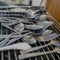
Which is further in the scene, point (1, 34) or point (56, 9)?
point (56, 9)

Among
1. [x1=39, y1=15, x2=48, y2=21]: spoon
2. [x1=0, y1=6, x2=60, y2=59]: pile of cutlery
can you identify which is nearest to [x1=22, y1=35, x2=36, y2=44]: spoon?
[x1=0, y1=6, x2=60, y2=59]: pile of cutlery

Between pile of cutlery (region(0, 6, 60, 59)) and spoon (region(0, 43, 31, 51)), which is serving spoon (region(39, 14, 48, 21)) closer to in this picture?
pile of cutlery (region(0, 6, 60, 59))

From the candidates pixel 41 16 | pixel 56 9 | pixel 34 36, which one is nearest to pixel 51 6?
pixel 56 9

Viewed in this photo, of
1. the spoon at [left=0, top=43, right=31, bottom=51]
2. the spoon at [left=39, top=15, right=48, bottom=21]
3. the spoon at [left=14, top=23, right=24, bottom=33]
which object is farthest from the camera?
the spoon at [left=39, top=15, right=48, bottom=21]

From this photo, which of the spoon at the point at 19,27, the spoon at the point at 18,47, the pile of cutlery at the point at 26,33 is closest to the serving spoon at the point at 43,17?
the pile of cutlery at the point at 26,33

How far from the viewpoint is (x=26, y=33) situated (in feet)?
1.98

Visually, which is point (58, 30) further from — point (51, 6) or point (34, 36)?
point (51, 6)

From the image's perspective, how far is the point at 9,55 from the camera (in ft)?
1.49

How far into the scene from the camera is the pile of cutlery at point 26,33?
495 millimetres

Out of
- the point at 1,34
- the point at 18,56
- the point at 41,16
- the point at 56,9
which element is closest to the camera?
the point at 18,56

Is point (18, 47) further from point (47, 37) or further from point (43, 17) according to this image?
point (43, 17)

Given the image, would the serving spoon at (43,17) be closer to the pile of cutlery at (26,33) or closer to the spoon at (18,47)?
the pile of cutlery at (26,33)

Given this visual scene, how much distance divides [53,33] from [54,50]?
0.14m

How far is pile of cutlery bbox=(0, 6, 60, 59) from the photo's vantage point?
495 mm
